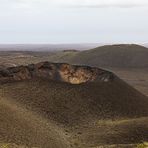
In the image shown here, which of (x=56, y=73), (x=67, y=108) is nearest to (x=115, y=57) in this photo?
(x=56, y=73)

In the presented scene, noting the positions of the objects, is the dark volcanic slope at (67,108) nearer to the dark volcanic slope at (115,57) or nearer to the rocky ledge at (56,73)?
the rocky ledge at (56,73)

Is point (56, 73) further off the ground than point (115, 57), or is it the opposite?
point (56, 73)

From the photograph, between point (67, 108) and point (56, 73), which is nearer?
point (67, 108)

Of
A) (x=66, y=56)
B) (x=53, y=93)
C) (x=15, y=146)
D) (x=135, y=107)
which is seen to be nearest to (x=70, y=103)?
(x=53, y=93)

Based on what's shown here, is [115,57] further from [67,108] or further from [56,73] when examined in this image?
[67,108]

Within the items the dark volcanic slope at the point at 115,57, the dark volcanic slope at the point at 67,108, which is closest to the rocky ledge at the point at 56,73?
the dark volcanic slope at the point at 67,108

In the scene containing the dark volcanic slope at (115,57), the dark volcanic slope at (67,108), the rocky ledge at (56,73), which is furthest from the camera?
the dark volcanic slope at (115,57)

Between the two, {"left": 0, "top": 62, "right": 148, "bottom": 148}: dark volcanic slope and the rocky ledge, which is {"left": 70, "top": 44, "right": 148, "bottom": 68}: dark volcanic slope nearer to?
the rocky ledge
